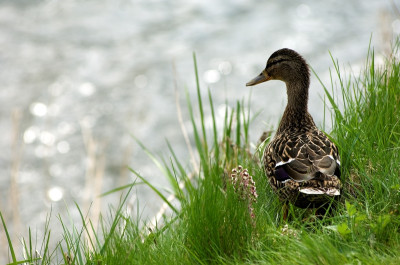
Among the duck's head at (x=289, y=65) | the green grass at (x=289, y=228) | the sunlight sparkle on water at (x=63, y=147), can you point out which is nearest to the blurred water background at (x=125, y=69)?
the sunlight sparkle on water at (x=63, y=147)

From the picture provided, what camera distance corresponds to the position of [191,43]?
423 inches

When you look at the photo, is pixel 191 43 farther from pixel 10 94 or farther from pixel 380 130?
pixel 380 130

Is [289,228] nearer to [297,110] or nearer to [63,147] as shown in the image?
[297,110]

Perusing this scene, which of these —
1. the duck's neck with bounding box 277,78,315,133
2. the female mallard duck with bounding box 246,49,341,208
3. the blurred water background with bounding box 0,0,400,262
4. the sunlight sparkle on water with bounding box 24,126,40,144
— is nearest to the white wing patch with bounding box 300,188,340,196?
the female mallard duck with bounding box 246,49,341,208

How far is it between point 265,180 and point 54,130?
6.17 m

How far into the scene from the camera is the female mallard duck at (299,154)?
341cm

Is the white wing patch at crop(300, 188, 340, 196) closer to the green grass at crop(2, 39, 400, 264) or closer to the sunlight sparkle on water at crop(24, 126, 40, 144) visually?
the green grass at crop(2, 39, 400, 264)

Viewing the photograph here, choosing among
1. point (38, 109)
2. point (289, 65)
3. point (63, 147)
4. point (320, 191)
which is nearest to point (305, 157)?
point (320, 191)

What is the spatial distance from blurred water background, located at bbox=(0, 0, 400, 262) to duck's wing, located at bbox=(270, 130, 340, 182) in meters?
3.99

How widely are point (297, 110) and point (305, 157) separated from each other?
66cm

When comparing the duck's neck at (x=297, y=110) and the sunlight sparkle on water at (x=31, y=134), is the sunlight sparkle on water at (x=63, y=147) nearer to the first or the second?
the sunlight sparkle on water at (x=31, y=134)

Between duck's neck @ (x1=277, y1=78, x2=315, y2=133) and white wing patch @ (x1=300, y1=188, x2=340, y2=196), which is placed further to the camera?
duck's neck @ (x1=277, y1=78, x2=315, y2=133)

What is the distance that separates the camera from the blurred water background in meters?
8.80

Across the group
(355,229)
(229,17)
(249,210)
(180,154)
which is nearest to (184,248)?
(249,210)
